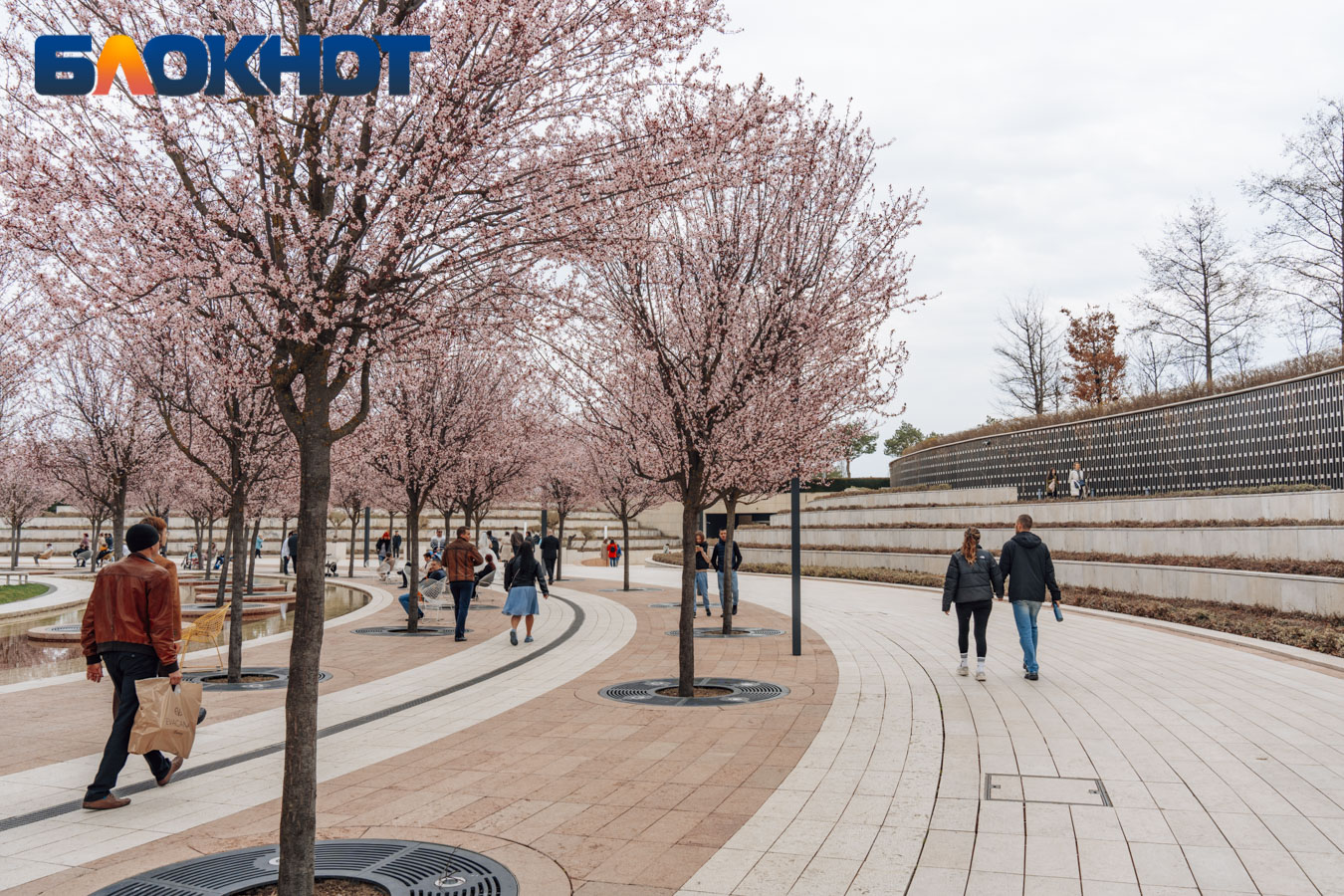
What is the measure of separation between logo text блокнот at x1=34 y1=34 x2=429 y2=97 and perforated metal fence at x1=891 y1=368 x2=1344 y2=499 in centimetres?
1864

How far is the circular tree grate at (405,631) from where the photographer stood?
51.8ft

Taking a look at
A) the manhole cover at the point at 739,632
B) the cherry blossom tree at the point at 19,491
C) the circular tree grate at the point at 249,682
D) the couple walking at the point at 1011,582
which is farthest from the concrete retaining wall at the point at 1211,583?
the cherry blossom tree at the point at 19,491

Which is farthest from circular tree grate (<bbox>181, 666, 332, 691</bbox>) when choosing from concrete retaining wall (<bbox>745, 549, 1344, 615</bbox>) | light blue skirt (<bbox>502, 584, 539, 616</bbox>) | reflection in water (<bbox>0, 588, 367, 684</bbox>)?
concrete retaining wall (<bbox>745, 549, 1344, 615</bbox>)

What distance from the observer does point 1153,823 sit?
539cm

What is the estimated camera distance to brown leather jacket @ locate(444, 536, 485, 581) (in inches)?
590

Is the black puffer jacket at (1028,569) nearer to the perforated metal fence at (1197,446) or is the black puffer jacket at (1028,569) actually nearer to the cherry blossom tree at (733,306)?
the cherry blossom tree at (733,306)

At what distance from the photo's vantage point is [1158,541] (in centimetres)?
1891

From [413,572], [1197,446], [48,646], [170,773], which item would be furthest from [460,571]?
[1197,446]

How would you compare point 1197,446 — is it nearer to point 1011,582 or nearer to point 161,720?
point 1011,582

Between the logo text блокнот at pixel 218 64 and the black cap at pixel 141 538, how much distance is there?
2.96 metres

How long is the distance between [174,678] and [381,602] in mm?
16793

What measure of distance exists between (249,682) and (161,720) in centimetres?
508

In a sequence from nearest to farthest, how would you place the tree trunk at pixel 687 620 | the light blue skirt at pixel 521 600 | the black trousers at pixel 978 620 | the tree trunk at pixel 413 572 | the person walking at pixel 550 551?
1. the tree trunk at pixel 687 620
2. the black trousers at pixel 978 620
3. the light blue skirt at pixel 521 600
4. the tree trunk at pixel 413 572
5. the person walking at pixel 550 551

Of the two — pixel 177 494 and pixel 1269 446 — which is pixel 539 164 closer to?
pixel 1269 446
